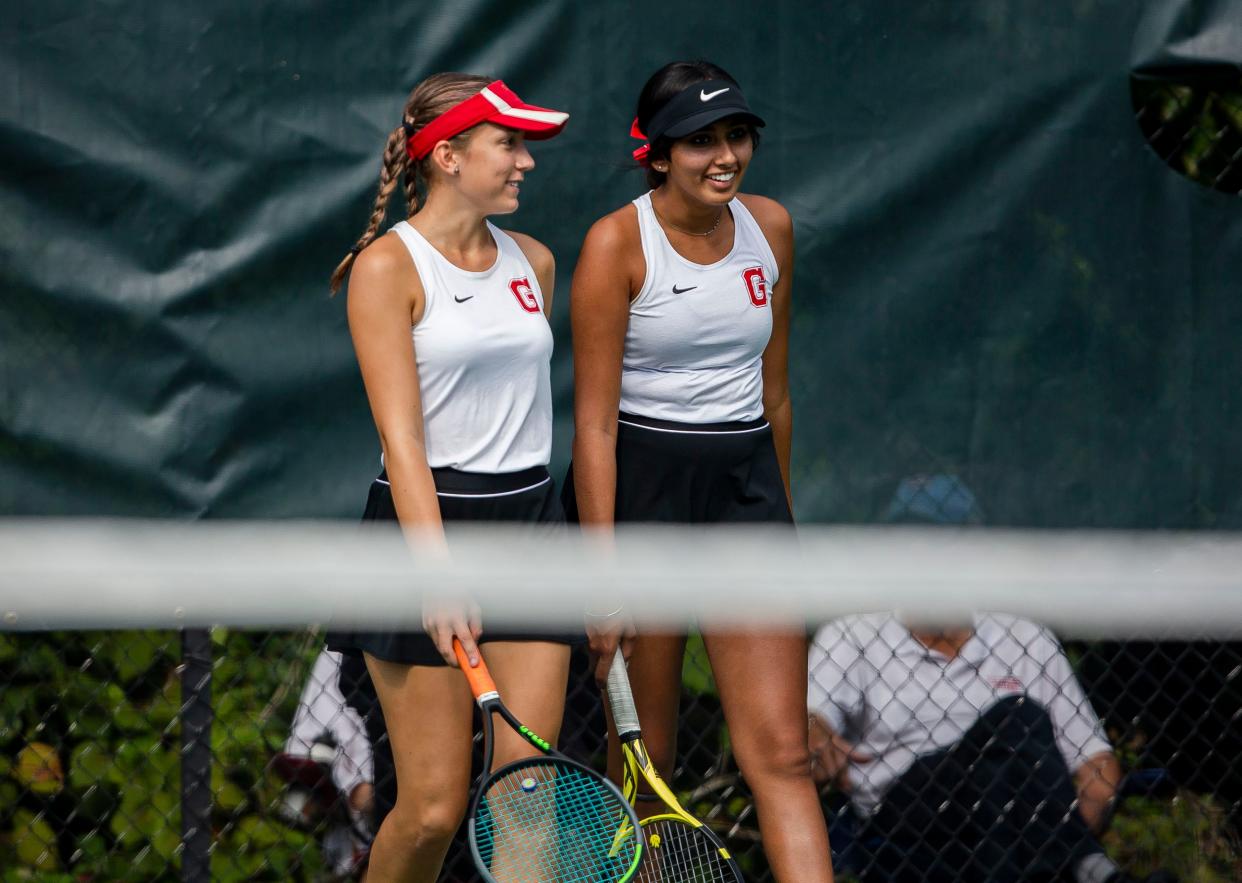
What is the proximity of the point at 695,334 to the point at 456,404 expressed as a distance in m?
0.43

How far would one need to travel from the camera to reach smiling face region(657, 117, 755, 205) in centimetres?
278

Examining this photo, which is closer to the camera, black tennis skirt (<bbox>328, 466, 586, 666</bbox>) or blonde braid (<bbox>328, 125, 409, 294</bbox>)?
black tennis skirt (<bbox>328, 466, 586, 666</bbox>)

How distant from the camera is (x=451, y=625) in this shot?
8.43 feet

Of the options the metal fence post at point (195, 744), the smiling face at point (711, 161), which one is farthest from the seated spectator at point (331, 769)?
the smiling face at point (711, 161)

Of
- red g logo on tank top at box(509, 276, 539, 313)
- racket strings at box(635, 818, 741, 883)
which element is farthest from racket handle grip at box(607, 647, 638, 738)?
red g logo on tank top at box(509, 276, 539, 313)

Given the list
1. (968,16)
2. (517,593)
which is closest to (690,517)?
(517,593)

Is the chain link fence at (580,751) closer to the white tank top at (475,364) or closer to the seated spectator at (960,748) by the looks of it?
the seated spectator at (960,748)

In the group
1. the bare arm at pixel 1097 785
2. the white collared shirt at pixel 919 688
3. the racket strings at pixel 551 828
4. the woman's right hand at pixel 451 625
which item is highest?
the woman's right hand at pixel 451 625

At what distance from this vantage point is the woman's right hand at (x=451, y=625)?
8.41ft

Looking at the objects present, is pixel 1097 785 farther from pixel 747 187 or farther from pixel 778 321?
pixel 747 187

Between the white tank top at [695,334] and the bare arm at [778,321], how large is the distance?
2.4 inches

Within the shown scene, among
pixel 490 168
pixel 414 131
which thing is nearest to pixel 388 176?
pixel 414 131

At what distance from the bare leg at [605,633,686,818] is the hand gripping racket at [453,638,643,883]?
0.27 m

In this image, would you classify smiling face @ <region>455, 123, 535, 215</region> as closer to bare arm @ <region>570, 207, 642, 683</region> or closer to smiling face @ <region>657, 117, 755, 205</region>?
bare arm @ <region>570, 207, 642, 683</region>
